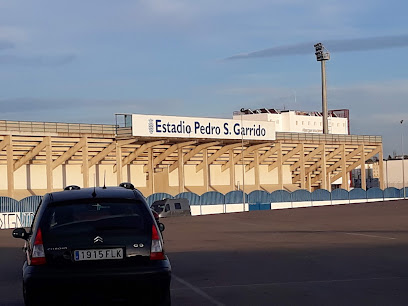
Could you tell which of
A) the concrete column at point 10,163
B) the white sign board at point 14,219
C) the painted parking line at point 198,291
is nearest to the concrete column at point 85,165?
the concrete column at point 10,163

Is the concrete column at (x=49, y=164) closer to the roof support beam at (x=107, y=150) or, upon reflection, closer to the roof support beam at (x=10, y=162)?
the roof support beam at (x=10, y=162)

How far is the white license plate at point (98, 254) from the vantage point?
28.9 ft

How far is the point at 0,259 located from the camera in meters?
19.6

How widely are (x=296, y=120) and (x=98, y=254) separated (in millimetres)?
117386

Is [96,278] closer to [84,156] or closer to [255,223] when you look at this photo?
[255,223]

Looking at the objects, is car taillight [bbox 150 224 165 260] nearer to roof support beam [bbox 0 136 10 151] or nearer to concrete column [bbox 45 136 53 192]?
roof support beam [bbox 0 136 10 151]

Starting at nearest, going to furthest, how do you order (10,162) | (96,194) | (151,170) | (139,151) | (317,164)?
(96,194)
(10,162)
(139,151)
(151,170)
(317,164)

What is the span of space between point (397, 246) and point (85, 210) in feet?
40.1

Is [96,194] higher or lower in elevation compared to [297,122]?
lower

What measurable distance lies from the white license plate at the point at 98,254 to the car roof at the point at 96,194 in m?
0.69

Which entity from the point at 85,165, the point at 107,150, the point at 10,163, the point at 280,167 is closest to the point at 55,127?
the point at 85,165

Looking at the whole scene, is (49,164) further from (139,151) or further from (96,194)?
(96,194)

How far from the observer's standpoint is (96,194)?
940cm

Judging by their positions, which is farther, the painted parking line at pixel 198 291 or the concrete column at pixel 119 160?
the concrete column at pixel 119 160
